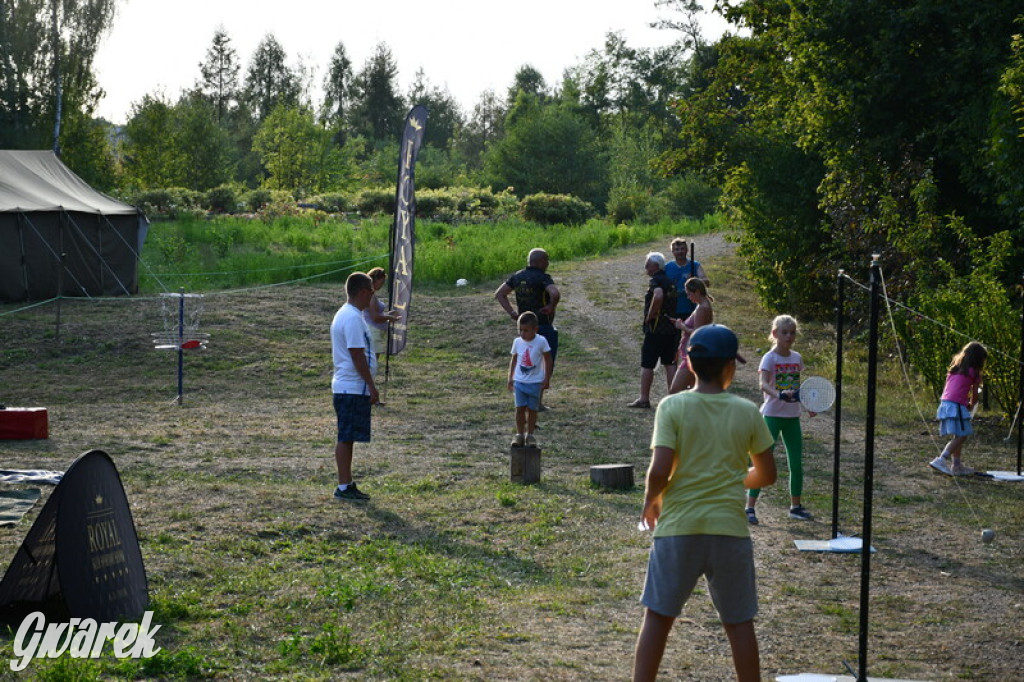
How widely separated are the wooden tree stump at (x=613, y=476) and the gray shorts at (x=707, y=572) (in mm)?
5372

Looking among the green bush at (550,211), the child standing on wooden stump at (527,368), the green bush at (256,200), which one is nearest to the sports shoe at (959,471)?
the child standing on wooden stump at (527,368)

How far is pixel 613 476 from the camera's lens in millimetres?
9539

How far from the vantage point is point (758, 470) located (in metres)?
4.38

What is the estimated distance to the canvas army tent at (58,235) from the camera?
21656 millimetres

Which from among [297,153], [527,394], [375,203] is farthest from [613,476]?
[297,153]

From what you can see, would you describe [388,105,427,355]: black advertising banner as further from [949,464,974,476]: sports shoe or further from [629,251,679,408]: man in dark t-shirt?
[949,464,974,476]: sports shoe

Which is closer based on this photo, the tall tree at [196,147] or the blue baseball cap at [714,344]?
the blue baseball cap at [714,344]

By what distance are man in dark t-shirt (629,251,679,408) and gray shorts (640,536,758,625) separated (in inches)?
352

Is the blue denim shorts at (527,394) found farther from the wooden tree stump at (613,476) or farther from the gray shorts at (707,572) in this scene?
the gray shorts at (707,572)

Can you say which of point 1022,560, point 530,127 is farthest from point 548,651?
point 530,127

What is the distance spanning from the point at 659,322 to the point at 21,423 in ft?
22.8

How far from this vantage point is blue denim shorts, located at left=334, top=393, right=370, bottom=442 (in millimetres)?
8672

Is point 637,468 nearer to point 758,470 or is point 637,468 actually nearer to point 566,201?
point 758,470

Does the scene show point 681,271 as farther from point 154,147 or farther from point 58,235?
point 154,147
